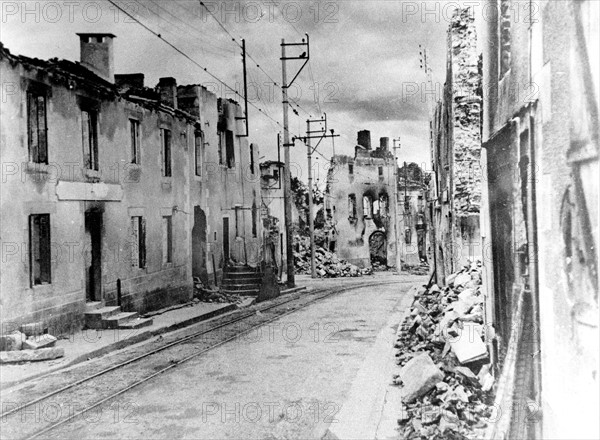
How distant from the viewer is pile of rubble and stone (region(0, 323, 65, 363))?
11.0 m

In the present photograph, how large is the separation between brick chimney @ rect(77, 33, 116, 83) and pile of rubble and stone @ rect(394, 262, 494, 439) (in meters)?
11.8

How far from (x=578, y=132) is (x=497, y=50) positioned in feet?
13.8

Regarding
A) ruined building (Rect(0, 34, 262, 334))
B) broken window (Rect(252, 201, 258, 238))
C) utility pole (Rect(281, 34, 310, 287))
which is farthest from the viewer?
broken window (Rect(252, 201, 258, 238))

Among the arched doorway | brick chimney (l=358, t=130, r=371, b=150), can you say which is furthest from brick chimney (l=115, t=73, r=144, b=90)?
the arched doorway

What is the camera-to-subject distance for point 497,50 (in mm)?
8367

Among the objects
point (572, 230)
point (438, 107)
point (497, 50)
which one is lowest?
point (572, 230)

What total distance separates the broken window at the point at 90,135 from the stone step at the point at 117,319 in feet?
12.8

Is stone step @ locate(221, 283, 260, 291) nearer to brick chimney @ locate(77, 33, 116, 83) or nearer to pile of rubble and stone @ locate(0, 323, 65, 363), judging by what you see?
brick chimney @ locate(77, 33, 116, 83)

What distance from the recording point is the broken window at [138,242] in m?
17.5

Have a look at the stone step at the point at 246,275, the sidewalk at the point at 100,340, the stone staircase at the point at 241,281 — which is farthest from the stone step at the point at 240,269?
the sidewalk at the point at 100,340

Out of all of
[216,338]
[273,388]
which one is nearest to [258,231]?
[216,338]

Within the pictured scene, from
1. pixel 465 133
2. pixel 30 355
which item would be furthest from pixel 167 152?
pixel 465 133

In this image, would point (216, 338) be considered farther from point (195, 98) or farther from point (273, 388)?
point (195, 98)

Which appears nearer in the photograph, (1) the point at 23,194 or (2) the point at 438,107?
(1) the point at 23,194
